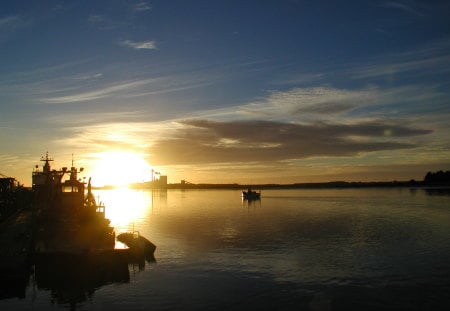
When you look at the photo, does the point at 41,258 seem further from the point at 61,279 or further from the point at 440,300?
the point at 440,300

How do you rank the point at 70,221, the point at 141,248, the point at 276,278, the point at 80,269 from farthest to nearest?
1. the point at 70,221
2. the point at 141,248
3. the point at 80,269
4. the point at 276,278

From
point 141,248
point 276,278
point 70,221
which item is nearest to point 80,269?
point 141,248

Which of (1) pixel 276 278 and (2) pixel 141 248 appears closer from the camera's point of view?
(1) pixel 276 278

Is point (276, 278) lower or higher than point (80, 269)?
lower

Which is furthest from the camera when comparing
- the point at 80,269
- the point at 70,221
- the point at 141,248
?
the point at 70,221

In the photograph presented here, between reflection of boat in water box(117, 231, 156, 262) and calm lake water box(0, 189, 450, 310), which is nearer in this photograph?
calm lake water box(0, 189, 450, 310)

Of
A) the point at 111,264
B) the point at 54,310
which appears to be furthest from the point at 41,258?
the point at 54,310

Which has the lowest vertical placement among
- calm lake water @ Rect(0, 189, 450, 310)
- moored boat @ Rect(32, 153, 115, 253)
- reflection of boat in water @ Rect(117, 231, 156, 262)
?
calm lake water @ Rect(0, 189, 450, 310)

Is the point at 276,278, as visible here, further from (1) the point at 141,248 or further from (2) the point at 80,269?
(2) the point at 80,269

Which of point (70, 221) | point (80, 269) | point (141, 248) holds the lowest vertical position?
point (80, 269)

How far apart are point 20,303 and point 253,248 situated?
30180 millimetres

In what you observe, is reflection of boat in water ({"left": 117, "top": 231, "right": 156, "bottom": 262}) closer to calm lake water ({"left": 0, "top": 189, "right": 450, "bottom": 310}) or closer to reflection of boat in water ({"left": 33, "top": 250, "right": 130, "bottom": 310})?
calm lake water ({"left": 0, "top": 189, "right": 450, "bottom": 310})

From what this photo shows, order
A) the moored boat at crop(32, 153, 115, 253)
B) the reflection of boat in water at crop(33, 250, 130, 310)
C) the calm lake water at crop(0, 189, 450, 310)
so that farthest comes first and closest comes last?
1. the moored boat at crop(32, 153, 115, 253)
2. the reflection of boat in water at crop(33, 250, 130, 310)
3. the calm lake water at crop(0, 189, 450, 310)

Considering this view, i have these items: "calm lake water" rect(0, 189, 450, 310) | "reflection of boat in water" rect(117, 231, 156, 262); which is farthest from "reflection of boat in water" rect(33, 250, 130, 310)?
"reflection of boat in water" rect(117, 231, 156, 262)
